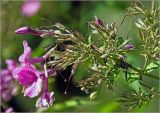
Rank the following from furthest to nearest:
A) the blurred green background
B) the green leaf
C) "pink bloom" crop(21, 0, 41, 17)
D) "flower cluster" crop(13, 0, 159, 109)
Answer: "pink bloom" crop(21, 0, 41, 17) < the blurred green background < the green leaf < "flower cluster" crop(13, 0, 159, 109)

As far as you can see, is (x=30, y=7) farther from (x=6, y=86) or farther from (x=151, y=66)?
(x=151, y=66)

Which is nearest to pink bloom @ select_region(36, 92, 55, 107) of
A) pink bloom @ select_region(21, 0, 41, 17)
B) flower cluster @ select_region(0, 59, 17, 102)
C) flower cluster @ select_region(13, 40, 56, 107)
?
flower cluster @ select_region(13, 40, 56, 107)

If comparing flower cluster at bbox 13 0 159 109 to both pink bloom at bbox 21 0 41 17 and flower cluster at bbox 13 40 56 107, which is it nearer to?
flower cluster at bbox 13 40 56 107

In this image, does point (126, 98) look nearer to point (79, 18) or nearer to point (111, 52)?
point (111, 52)

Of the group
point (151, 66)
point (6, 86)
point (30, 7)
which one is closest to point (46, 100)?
point (151, 66)

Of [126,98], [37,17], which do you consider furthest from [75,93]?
[126,98]

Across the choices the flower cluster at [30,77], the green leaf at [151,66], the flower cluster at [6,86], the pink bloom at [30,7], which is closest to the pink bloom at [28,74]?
the flower cluster at [30,77]

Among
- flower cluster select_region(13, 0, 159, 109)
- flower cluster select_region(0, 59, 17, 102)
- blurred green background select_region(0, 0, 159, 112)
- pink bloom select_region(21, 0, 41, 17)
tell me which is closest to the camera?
flower cluster select_region(13, 0, 159, 109)
